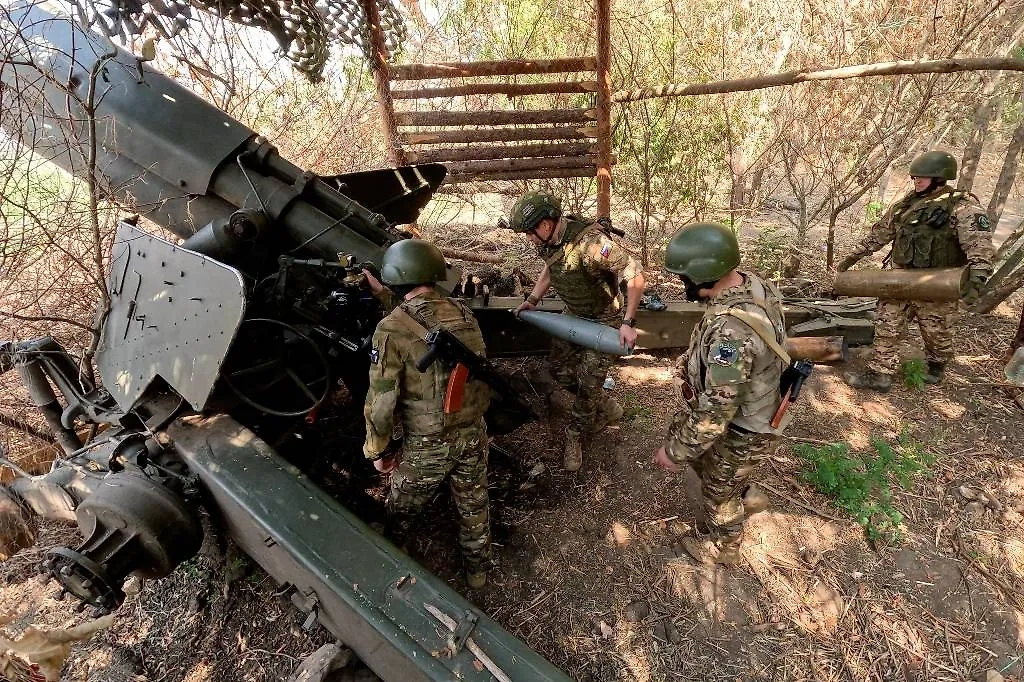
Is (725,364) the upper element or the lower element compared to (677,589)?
upper

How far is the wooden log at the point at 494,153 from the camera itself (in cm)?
606

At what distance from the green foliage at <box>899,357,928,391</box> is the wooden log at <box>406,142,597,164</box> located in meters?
3.71

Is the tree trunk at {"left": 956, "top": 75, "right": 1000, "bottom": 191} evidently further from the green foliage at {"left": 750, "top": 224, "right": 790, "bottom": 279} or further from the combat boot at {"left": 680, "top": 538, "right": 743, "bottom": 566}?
the combat boot at {"left": 680, "top": 538, "right": 743, "bottom": 566}

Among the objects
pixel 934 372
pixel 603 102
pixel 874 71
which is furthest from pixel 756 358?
pixel 603 102

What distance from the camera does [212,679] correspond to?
108 inches

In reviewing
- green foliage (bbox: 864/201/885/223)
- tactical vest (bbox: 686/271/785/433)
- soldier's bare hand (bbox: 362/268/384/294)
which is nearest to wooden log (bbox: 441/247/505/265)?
soldier's bare hand (bbox: 362/268/384/294)

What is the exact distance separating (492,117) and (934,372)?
4838 millimetres

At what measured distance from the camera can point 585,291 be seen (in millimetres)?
3742

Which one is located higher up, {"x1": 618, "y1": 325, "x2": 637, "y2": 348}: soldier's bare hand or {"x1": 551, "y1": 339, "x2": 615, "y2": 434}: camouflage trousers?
{"x1": 618, "y1": 325, "x2": 637, "y2": 348}: soldier's bare hand

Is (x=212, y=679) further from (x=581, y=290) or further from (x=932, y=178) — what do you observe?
(x=932, y=178)

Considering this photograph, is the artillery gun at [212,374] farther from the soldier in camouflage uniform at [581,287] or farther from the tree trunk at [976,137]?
the tree trunk at [976,137]

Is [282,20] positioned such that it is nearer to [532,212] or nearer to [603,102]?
[603,102]

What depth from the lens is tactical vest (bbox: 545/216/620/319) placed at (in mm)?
3582

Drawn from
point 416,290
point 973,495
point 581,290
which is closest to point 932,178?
point 973,495
